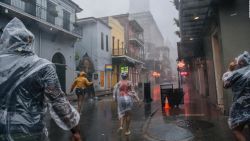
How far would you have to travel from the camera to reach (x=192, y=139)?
5.22m

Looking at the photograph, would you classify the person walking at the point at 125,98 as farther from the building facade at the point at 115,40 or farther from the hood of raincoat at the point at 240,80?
the building facade at the point at 115,40

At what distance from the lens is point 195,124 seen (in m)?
6.78

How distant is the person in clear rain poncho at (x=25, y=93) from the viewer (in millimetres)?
1751

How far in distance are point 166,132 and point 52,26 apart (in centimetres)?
1402

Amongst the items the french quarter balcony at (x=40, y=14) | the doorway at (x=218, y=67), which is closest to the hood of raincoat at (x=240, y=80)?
the doorway at (x=218, y=67)

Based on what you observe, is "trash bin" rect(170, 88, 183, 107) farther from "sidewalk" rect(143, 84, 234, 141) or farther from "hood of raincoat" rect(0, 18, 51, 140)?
"hood of raincoat" rect(0, 18, 51, 140)

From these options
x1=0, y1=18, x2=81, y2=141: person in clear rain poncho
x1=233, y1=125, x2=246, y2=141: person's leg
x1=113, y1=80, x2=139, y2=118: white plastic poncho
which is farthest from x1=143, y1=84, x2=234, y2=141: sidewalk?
x1=0, y1=18, x2=81, y2=141: person in clear rain poncho

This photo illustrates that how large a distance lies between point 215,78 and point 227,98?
7.81 feet

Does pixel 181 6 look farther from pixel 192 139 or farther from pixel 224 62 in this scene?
pixel 192 139

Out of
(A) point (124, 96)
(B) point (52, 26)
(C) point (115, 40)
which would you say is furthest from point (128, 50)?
(A) point (124, 96)

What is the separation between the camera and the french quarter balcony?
1354 centimetres

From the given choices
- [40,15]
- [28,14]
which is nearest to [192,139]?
[28,14]

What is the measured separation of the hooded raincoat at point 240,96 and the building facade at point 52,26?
13105mm

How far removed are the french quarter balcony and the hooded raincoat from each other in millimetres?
13105
